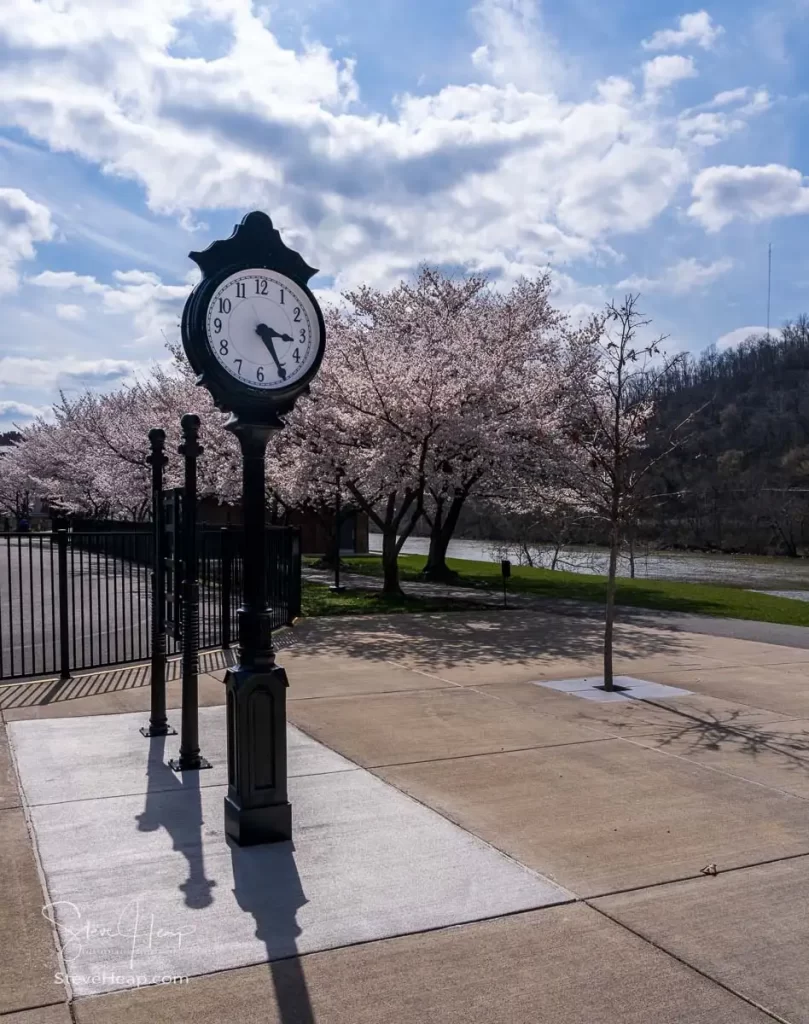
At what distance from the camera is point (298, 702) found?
8680 mm

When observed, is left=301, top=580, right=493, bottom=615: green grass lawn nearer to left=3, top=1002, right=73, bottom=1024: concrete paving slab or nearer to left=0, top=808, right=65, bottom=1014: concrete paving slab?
left=0, top=808, right=65, bottom=1014: concrete paving slab

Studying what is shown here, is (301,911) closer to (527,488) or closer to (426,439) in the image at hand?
(426,439)

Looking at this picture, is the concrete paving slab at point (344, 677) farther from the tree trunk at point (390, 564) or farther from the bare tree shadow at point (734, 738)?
the tree trunk at point (390, 564)

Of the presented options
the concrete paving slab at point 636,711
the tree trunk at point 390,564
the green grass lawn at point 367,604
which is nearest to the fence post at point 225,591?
the concrete paving slab at point 636,711

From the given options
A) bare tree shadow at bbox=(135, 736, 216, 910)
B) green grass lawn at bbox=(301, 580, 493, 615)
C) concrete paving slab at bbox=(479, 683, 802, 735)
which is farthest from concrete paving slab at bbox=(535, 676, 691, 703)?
green grass lawn at bbox=(301, 580, 493, 615)

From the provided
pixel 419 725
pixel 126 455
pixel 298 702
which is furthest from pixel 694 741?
pixel 126 455

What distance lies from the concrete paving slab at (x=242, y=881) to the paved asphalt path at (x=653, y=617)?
954 centimetres

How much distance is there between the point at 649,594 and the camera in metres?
22.5

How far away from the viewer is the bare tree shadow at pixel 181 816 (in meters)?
4.42

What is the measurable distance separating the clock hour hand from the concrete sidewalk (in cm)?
249

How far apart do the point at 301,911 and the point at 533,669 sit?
6926 millimetres

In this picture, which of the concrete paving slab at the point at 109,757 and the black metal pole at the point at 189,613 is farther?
the black metal pole at the point at 189,613

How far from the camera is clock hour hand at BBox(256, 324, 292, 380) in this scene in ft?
16.7

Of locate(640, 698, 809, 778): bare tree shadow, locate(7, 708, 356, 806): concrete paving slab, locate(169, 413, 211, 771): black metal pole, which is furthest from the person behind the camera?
locate(640, 698, 809, 778): bare tree shadow
